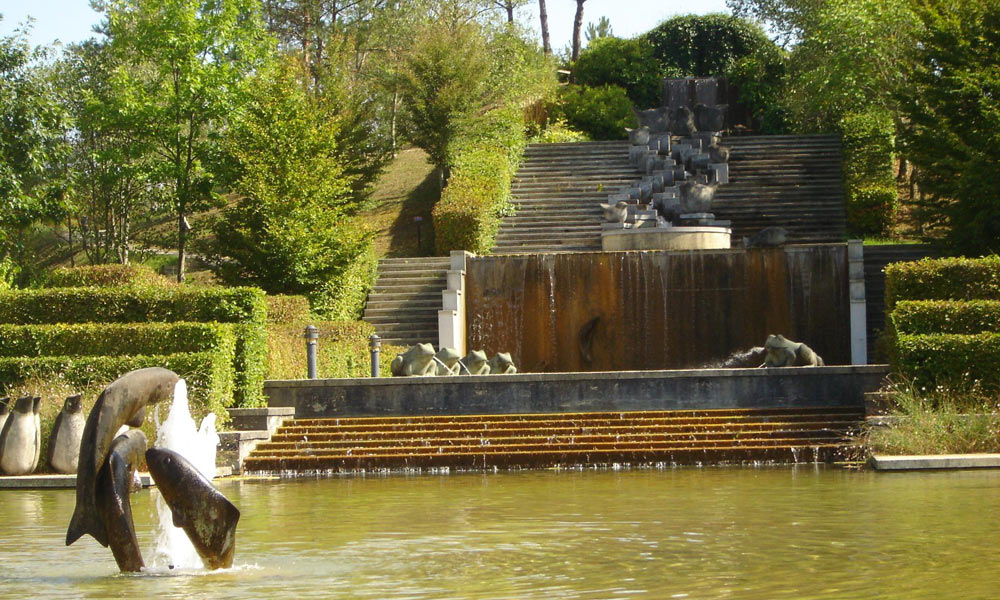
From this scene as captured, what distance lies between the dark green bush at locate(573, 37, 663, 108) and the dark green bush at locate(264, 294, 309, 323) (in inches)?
1104

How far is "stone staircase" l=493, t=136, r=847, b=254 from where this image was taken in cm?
3338

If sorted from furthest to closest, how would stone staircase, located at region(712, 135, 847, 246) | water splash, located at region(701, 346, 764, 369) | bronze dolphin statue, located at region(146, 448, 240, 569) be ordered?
1. stone staircase, located at region(712, 135, 847, 246)
2. water splash, located at region(701, 346, 764, 369)
3. bronze dolphin statue, located at region(146, 448, 240, 569)

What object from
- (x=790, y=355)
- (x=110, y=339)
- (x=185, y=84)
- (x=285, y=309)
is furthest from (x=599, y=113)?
(x=110, y=339)

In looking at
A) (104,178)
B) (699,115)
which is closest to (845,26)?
(699,115)

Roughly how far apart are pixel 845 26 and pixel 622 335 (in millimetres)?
14376

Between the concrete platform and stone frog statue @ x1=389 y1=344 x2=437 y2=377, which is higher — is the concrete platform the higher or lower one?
the lower one

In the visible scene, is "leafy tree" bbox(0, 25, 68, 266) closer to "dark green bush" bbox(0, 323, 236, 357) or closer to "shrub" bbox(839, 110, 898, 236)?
"dark green bush" bbox(0, 323, 236, 357)

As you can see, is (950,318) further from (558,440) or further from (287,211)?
(287,211)

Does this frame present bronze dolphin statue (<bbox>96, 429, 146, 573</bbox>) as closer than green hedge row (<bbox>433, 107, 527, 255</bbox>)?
Yes

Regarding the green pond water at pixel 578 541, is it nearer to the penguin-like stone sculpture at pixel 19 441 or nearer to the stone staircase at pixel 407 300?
the penguin-like stone sculpture at pixel 19 441

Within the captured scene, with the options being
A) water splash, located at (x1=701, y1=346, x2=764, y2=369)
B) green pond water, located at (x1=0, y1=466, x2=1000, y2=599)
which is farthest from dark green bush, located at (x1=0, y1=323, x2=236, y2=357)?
water splash, located at (x1=701, y1=346, x2=764, y2=369)

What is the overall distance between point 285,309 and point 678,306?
812 cm

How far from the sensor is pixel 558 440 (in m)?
18.7

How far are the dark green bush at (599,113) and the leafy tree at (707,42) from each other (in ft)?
22.0
